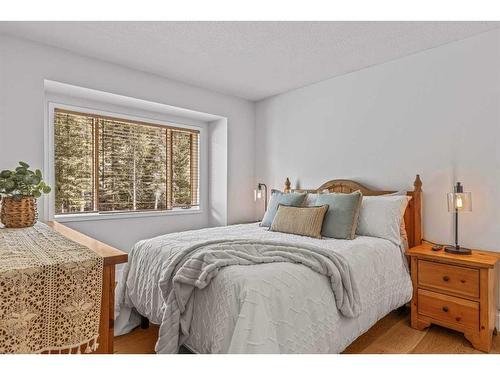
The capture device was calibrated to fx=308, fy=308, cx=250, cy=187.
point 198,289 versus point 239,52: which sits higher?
point 239,52

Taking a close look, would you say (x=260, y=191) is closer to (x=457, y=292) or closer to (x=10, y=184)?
(x=457, y=292)

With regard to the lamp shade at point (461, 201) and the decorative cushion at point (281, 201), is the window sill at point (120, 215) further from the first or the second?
the lamp shade at point (461, 201)

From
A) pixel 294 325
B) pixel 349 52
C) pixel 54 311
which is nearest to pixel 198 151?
pixel 349 52

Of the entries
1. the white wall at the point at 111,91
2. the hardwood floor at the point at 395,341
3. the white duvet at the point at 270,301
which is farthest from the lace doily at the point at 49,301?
the white wall at the point at 111,91

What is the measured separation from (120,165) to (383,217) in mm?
3040

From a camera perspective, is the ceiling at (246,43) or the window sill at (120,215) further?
the window sill at (120,215)

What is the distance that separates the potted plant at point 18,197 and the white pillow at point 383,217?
2.52 m

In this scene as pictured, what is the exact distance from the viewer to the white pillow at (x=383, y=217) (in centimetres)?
265

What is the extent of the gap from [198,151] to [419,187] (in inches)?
116

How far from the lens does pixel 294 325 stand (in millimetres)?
1608

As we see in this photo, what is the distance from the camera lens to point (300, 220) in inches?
110

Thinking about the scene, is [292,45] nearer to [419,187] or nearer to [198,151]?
[419,187]

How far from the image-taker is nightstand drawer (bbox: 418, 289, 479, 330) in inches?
88.0

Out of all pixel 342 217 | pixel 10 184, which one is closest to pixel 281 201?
pixel 342 217
